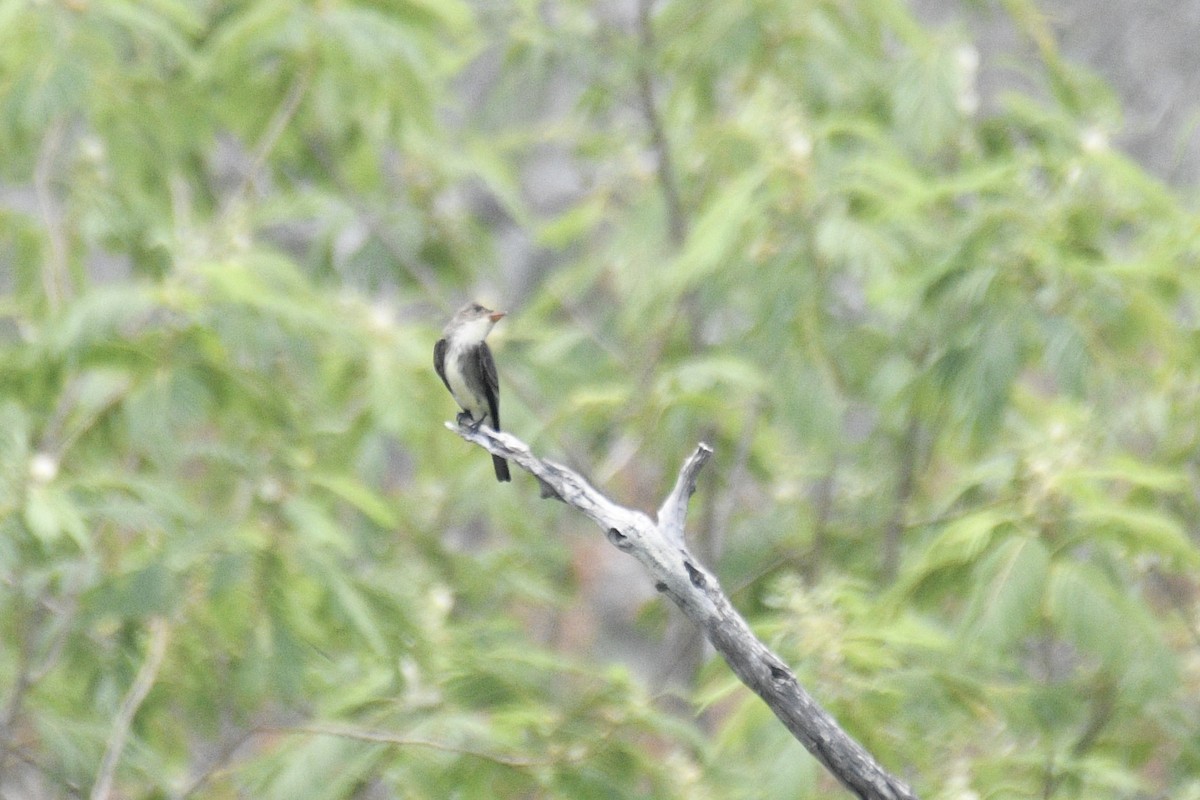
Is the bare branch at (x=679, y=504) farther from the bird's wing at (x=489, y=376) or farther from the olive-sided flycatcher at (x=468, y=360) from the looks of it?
the bird's wing at (x=489, y=376)

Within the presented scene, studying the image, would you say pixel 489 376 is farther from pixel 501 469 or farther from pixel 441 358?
pixel 501 469

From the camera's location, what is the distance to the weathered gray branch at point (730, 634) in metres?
2.92

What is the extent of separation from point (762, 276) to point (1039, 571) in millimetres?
1456

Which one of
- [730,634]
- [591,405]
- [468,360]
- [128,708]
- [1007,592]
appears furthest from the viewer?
[591,405]

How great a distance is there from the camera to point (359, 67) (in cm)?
493

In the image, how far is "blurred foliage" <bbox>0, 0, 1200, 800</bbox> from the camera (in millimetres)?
3861

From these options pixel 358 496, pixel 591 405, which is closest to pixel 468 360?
pixel 358 496

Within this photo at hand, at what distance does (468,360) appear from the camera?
170 inches

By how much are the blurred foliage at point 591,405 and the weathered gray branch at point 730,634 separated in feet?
1.69

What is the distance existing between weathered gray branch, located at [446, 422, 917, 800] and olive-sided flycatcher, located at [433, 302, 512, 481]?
4.46 feet

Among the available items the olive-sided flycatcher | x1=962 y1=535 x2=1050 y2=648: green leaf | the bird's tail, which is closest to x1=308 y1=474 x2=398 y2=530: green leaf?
the olive-sided flycatcher

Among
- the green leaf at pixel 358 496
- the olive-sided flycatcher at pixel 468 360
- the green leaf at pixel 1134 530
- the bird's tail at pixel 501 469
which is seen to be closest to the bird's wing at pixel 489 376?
the olive-sided flycatcher at pixel 468 360

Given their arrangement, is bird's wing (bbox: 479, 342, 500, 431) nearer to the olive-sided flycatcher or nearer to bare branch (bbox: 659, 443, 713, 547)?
the olive-sided flycatcher

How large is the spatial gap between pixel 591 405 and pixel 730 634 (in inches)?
88.9
